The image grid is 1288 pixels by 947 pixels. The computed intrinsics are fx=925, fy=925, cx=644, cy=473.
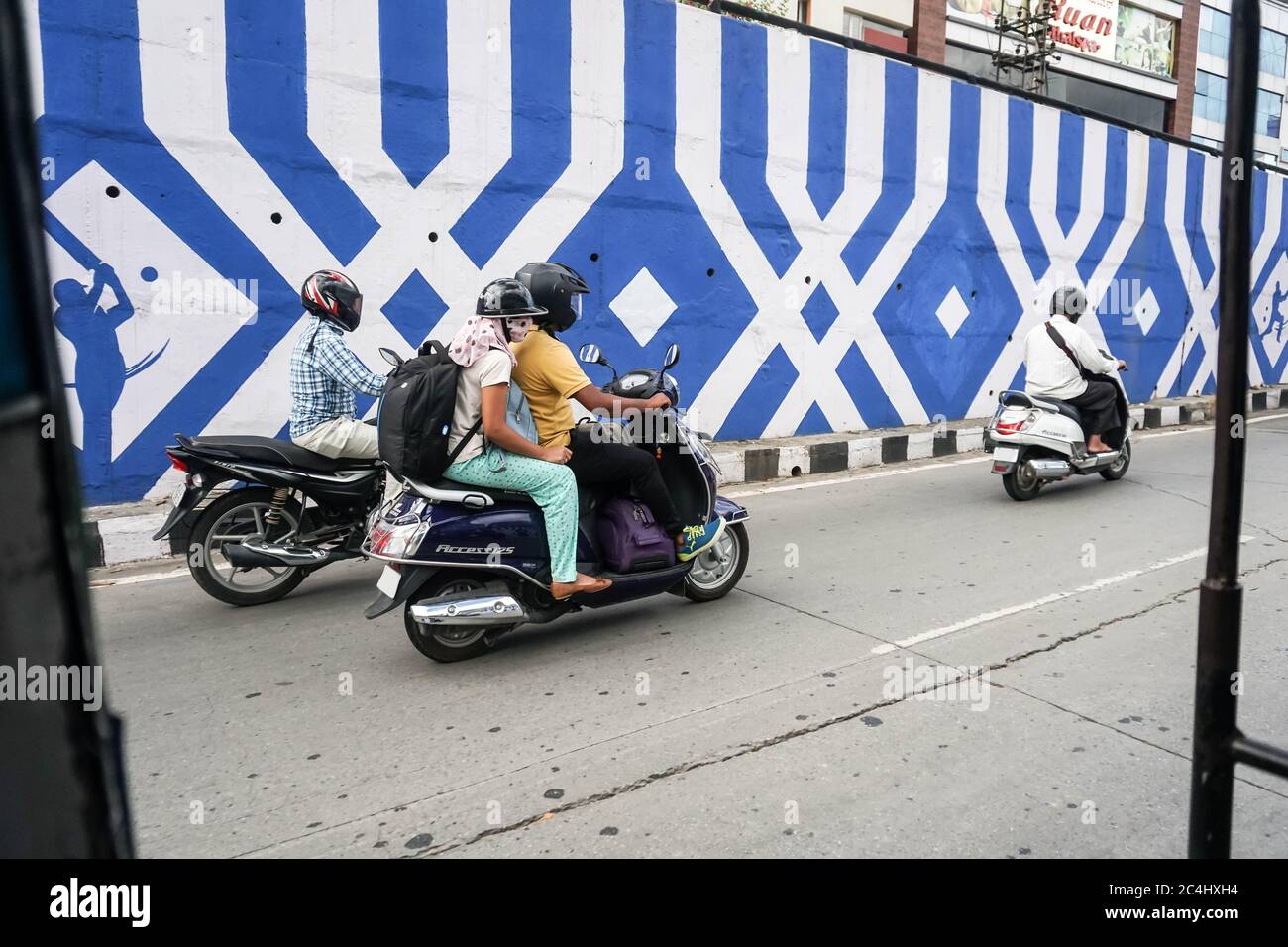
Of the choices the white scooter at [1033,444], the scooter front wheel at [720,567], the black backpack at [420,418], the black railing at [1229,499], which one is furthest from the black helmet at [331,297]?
the white scooter at [1033,444]

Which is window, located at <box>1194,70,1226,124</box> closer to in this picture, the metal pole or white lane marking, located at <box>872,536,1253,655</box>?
white lane marking, located at <box>872,536,1253,655</box>

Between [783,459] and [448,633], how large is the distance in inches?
234

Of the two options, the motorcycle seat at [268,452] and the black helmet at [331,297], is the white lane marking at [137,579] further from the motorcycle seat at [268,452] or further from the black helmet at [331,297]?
the black helmet at [331,297]

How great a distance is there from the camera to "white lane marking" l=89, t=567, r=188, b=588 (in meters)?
5.65

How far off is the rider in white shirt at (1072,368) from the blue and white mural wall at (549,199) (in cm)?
298

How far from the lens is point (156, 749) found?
3.39 meters

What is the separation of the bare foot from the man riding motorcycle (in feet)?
5.25

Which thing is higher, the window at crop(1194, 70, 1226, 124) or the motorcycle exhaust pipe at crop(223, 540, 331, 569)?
the window at crop(1194, 70, 1226, 124)

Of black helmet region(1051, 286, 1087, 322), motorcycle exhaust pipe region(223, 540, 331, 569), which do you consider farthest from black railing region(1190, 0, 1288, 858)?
black helmet region(1051, 286, 1087, 322)

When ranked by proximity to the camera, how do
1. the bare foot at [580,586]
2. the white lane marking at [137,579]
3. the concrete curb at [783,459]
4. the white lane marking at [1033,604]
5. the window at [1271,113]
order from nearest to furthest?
the bare foot at [580,586], the white lane marking at [1033,604], the white lane marking at [137,579], the concrete curb at [783,459], the window at [1271,113]

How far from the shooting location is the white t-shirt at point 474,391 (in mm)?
4051

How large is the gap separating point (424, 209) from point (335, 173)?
79 cm
